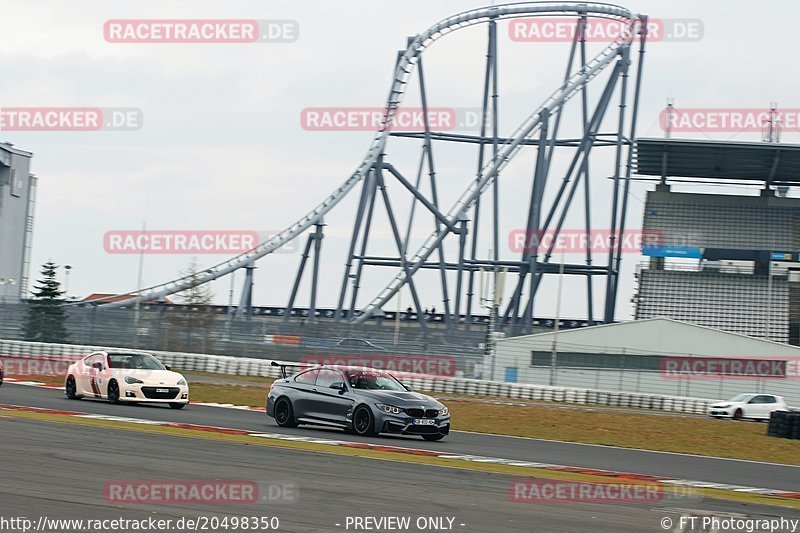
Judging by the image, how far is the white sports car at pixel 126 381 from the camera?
821 inches

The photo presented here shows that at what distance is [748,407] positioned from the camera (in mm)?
34219

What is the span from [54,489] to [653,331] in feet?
130

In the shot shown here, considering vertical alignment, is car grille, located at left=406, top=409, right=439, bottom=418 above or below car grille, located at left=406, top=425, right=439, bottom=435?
above

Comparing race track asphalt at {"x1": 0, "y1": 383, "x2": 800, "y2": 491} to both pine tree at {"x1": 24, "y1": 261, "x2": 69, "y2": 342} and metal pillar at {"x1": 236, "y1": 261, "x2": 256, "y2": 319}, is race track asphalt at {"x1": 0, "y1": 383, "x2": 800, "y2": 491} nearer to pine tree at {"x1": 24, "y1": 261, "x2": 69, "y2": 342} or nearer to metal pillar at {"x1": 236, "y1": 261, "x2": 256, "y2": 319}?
pine tree at {"x1": 24, "y1": 261, "x2": 69, "y2": 342}

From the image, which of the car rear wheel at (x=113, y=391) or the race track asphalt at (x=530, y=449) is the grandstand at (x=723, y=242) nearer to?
the race track asphalt at (x=530, y=449)

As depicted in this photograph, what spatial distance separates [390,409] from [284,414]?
216 centimetres

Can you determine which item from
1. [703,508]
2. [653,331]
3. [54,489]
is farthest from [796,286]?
[54,489]

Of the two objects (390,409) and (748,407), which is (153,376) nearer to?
(390,409)

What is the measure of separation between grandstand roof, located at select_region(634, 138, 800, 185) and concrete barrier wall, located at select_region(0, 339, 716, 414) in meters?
22.7

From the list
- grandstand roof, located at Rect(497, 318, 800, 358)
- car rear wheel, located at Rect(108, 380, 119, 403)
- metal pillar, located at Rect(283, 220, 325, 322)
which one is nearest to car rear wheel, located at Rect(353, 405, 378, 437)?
car rear wheel, located at Rect(108, 380, 119, 403)

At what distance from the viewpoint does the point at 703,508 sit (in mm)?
10445

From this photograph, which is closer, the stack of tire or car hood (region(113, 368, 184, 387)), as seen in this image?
car hood (region(113, 368, 184, 387))

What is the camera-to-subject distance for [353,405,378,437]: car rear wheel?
17.0 meters

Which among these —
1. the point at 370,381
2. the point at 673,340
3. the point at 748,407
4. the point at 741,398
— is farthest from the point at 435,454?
the point at 673,340
